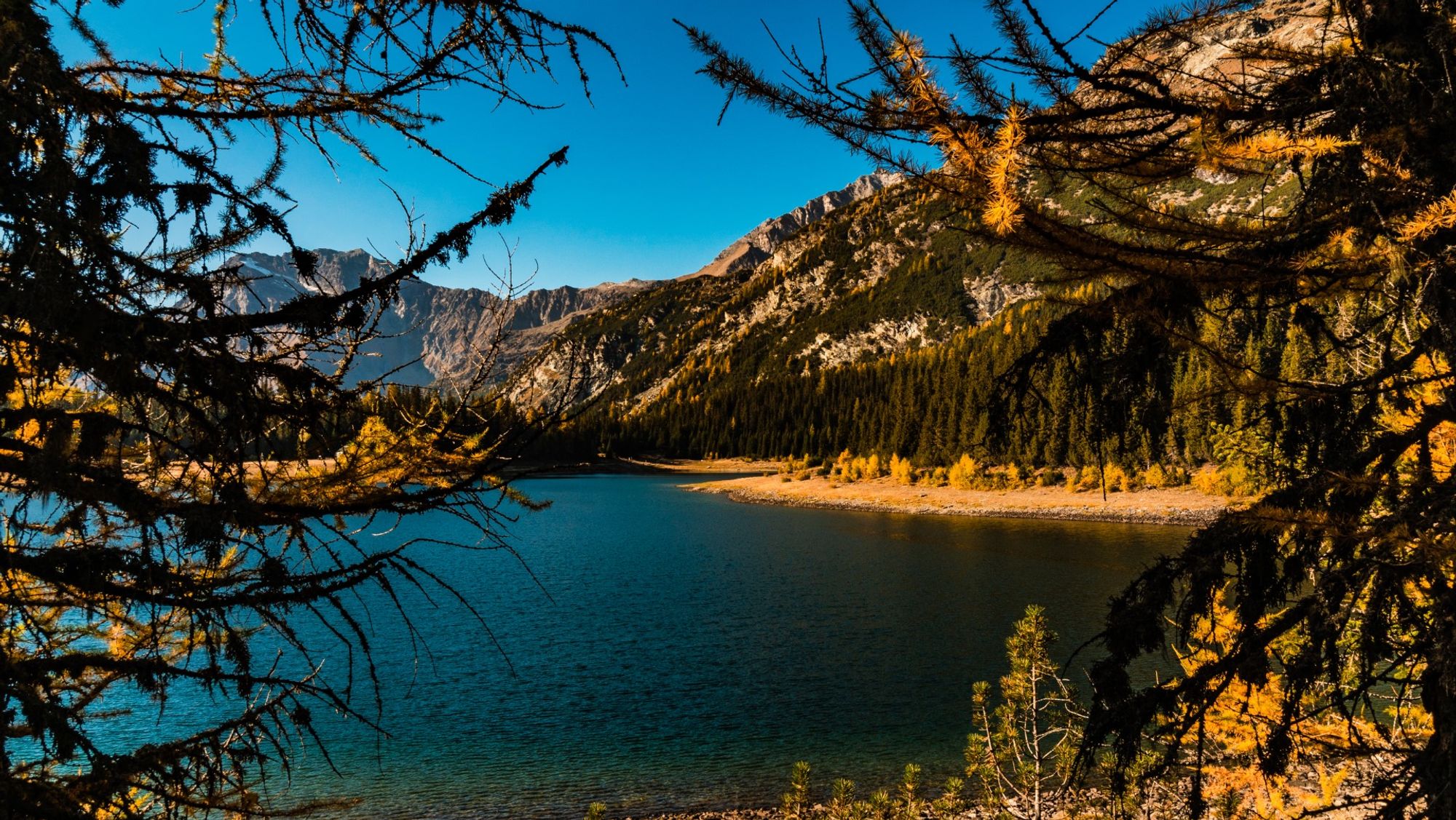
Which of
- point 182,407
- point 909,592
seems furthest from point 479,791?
point 909,592

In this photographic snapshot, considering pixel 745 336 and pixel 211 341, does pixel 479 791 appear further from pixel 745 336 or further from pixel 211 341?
pixel 745 336

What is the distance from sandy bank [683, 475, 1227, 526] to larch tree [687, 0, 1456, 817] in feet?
133

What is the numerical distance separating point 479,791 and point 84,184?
15094 mm

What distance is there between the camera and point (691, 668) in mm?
21391

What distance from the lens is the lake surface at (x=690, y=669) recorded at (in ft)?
47.9

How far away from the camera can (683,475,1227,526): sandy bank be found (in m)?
51.6

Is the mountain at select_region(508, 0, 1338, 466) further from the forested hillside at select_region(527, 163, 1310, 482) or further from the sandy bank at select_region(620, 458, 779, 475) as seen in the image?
the sandy bank at select_region(620, 458, 779, 475)

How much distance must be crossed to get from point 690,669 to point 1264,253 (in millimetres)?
20480

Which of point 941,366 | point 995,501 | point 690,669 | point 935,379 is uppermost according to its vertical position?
point 941,366

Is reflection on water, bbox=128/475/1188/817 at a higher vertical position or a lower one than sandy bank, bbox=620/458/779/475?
lower

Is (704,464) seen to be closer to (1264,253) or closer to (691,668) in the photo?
(691,668)

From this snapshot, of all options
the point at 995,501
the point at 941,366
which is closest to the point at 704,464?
the point at 941,366

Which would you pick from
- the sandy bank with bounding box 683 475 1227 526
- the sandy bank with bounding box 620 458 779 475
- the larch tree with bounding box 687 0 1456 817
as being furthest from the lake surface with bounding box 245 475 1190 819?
the sandy bank with bounding box 620 458 779 475

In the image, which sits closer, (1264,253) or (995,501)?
(1264,253)
